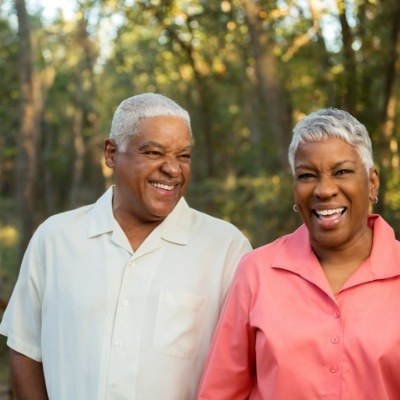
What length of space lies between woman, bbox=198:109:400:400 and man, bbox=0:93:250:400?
254 mm

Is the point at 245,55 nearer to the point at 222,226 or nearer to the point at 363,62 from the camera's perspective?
the point at 363,62

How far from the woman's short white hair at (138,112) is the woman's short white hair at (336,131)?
0.65m

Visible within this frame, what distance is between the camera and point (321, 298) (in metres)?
3.29

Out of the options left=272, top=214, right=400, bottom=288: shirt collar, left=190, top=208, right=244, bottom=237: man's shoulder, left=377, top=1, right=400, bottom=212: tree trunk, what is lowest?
left=272, top=214, right=400, bottom=288: shirt collar

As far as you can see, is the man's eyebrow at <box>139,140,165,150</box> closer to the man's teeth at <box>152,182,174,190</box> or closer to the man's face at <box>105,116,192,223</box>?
the man's face at <box>105,116,192,223</box>

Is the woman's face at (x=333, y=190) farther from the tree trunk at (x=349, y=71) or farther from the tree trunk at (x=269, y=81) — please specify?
the tree trunk at (x=349, y=71)

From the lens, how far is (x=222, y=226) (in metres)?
3.89

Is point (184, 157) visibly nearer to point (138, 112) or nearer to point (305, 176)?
point (138, 112)

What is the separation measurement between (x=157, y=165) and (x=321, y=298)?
36.7 inches

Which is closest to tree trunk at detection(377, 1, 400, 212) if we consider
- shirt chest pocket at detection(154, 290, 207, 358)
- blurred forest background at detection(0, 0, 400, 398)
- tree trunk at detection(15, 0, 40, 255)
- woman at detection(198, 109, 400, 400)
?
blurred forest background at detection(0, 0, 400, 398)

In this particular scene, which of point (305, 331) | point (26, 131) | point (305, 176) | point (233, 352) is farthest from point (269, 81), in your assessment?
point (26, 131)

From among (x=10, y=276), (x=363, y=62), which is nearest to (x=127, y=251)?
(x=363, y=62)

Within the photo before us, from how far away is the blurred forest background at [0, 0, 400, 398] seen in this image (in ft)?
34.6

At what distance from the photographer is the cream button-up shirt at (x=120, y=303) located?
3643 mm
